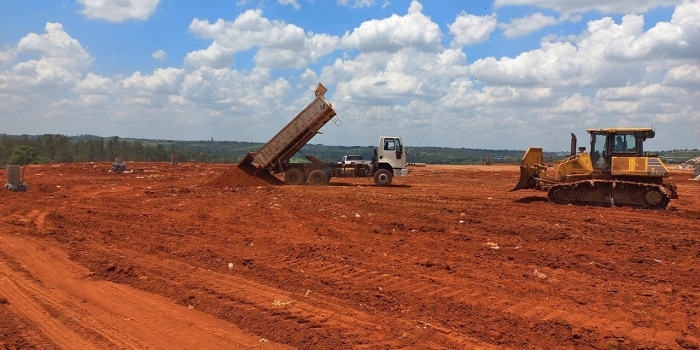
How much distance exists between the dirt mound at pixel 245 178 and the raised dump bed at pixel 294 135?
29 centimetres

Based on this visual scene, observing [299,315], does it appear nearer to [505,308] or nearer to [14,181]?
[505,308]

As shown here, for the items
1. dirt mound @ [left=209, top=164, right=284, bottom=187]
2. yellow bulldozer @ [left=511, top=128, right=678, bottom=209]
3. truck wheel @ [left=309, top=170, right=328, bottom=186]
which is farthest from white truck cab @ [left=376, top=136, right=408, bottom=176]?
yellow bulldozer @ [left=511, top=128, right=678, bottom=209]

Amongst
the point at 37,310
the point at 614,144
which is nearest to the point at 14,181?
the point at 37,310

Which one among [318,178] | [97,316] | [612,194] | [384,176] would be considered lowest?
[97,316]

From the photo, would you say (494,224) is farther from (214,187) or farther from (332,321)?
(214,187)

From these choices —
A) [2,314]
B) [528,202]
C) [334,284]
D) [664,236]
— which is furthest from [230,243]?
[528,202]

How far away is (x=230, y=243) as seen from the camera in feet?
33.0

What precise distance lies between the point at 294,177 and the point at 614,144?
12964 mm

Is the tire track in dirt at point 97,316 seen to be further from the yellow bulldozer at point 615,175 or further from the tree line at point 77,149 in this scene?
the tree line at point 77,149

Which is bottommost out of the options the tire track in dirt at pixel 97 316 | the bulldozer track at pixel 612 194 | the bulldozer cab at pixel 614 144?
the tire track in dirt at pixel 97 316

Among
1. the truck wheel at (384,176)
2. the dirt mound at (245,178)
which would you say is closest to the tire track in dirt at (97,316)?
the dirt mound at (245,178)

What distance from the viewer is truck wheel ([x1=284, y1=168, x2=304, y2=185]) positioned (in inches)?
896

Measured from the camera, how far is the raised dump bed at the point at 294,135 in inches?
829

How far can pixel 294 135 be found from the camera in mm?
21547
